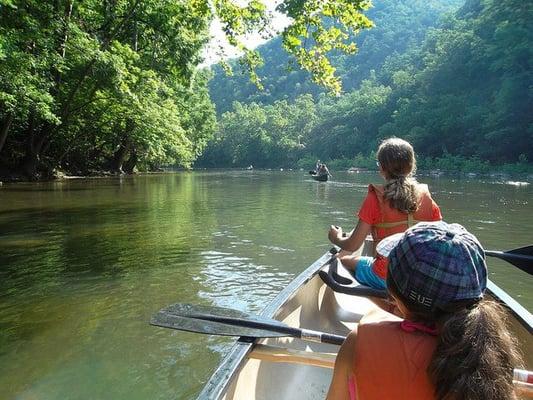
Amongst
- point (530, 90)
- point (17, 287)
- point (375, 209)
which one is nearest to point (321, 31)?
point (375, 209)

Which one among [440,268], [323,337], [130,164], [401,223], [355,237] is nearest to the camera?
[440,268]

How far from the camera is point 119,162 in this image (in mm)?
36250

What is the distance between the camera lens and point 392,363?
1385 mm

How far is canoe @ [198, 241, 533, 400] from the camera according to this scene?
228 cm

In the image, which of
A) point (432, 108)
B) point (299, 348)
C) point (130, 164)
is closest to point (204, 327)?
point (299, 348)

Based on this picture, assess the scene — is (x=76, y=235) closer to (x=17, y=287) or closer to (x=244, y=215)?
(x=17, y=287)

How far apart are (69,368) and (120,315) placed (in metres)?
1.23

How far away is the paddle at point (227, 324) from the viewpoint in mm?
2492

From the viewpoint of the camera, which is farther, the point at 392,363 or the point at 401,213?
the point at 401,213

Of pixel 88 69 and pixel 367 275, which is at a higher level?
pixel 88 69

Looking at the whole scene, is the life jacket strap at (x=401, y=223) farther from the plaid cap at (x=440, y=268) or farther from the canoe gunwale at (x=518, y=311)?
the plaid cap at (x=440, y=268)

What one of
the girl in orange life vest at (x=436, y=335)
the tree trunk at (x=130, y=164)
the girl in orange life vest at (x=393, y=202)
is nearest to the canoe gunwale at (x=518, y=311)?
the girl in orange life vest at (x=393, y=202)

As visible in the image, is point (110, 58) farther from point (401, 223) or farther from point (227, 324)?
point (227, 324)

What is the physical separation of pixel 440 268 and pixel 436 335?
205 millimetres
